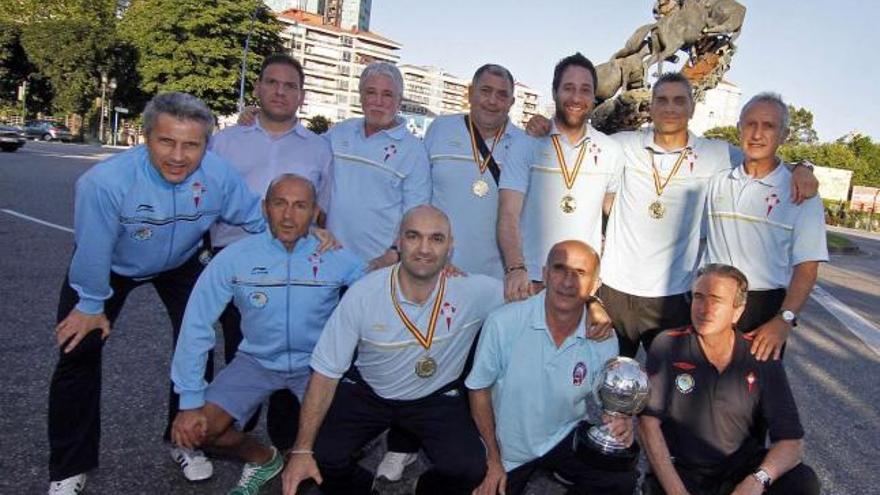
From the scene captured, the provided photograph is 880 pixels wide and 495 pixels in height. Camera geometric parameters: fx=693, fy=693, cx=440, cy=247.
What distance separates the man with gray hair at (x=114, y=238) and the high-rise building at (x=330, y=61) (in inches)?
4848

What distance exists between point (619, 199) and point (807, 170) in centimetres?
101

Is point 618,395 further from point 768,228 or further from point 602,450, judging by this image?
point 768,228

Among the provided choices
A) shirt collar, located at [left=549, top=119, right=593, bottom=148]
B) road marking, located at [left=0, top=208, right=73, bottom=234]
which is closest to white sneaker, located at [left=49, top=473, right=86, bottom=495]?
shirt collar, located at [left=549, top=119, right=593, bottom=148]

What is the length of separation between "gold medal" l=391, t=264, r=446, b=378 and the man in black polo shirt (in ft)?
3.56

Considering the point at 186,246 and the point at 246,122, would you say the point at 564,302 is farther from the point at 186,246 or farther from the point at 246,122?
the point at 246,122

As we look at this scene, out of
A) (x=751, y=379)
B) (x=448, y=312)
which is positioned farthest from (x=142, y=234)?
(x=751, y=379)

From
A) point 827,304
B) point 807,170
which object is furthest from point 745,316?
point 827,304

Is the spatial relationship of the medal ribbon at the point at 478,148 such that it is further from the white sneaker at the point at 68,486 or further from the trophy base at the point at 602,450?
the white sneaker at the point at 68,486

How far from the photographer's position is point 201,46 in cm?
5466

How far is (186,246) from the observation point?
148 inches

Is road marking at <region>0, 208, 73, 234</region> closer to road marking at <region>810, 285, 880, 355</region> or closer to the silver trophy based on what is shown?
the silver trophy

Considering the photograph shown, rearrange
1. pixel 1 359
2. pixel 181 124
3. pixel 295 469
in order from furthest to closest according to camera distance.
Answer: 1. pixel 1 359
2. pixel 181 124
3. pixel 295 469

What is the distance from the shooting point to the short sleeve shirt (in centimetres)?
332

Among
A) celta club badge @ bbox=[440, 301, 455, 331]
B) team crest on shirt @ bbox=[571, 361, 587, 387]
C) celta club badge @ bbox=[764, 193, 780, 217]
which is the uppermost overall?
celta club badge @ bbox=[764, 193, 780, 217]
